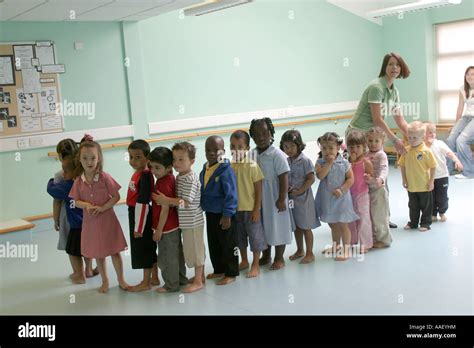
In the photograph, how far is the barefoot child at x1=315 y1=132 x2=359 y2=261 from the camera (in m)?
4.44

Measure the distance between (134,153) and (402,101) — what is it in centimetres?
659

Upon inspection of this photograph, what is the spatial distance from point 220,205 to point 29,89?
10.9 ft

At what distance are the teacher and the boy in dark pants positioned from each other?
143cm

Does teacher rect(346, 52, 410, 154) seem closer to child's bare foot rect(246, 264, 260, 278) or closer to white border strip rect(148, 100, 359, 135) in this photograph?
child's bare foot rect(246, 264, 260, 278)

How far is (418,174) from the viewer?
5195 mm

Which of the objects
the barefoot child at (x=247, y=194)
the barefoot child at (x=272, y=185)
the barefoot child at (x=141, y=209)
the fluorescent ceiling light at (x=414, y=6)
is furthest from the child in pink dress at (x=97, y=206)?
the fluorescent ceiling light at (x=414, y=6)

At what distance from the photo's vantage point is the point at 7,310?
394 cm

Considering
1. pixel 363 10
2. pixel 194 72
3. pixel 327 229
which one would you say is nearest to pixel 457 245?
pixel 327 229

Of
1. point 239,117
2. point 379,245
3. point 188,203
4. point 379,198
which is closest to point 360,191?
point 379,198

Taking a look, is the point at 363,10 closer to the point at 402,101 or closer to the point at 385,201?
the point at 402,101

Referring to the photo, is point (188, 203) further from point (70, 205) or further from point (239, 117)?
point (239, 117)

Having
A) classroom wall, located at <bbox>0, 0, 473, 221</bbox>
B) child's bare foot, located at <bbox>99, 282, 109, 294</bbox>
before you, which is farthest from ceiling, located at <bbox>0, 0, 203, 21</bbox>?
child's bare foot, located at <bbox>99, 282, 109, 294</bbox>

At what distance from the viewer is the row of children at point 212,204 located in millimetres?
3949

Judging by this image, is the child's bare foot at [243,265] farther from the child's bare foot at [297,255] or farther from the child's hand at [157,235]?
the child's hand at [157,235]
